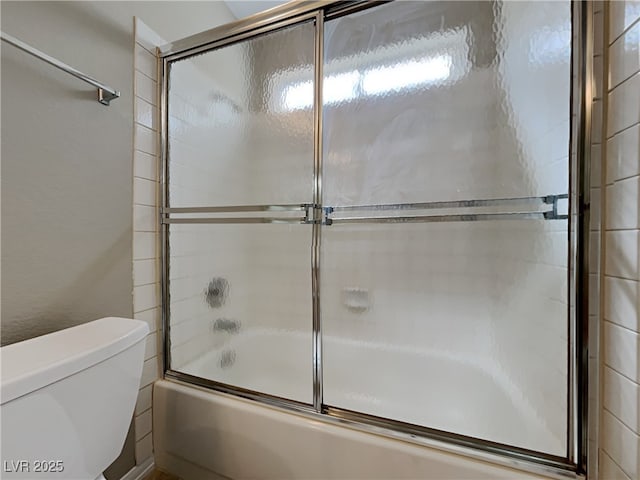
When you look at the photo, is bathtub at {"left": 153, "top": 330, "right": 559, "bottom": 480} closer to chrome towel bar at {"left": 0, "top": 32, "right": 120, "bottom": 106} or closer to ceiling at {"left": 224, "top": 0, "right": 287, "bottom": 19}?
chrome towel bar at {"left": 0, "top": 32, "right": 120, "bottom": 106}

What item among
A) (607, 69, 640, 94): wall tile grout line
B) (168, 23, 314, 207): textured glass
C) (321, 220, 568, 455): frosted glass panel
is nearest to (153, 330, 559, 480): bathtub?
(321, 220, 568, 455): frosted glass panel

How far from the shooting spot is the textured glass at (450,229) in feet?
2.96

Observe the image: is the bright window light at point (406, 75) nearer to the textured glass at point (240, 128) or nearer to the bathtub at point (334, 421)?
the textured glass at point (240, 128)

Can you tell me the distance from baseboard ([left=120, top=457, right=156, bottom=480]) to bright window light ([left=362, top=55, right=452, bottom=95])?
5.91 ft

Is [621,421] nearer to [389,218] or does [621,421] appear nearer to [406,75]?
[389,218]

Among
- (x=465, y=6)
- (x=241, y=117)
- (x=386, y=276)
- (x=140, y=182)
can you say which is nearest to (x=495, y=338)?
(x=386, y=276)

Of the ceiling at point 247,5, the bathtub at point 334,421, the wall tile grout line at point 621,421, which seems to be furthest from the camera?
the ceiling at point 247,5

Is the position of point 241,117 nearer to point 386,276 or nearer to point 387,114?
point 387,114

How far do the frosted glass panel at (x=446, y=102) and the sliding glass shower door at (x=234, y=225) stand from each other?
10.4 inches

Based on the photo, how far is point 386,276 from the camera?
1.32 metres

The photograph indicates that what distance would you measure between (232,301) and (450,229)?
39.9 inches

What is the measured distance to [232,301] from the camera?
4.28 feet

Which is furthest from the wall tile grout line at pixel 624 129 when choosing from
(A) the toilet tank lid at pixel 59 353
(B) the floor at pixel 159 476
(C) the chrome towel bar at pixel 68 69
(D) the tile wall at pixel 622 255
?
(B) the floor at pixel 159 476

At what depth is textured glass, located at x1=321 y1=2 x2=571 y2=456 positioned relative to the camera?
902 mm
